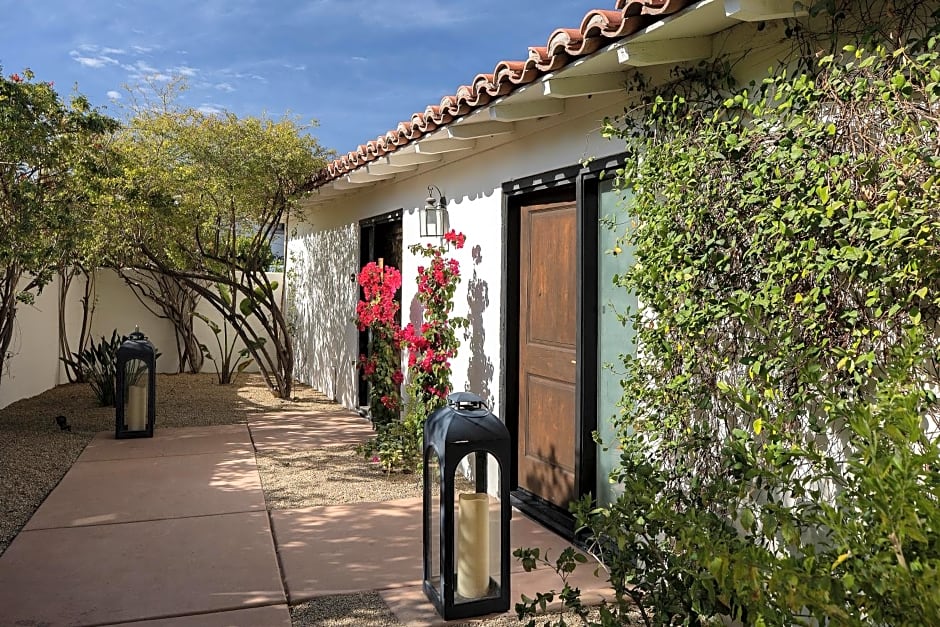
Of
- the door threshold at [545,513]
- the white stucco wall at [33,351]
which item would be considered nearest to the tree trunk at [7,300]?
the white stucco wall at [33,351]

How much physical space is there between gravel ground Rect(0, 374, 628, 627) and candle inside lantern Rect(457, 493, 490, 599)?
0.58ft

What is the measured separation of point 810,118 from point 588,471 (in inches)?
101

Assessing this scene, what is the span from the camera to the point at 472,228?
249 inches

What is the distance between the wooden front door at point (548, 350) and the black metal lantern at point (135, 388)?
13.6 ft

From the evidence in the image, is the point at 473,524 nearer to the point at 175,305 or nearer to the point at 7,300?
the point at 7,300

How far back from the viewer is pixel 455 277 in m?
6.47

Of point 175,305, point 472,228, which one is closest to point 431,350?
point 472,228

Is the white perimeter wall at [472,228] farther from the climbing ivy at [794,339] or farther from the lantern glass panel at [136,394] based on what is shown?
the lantern glass panel at [136,394]

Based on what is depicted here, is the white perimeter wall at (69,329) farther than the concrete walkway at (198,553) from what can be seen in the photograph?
Yes

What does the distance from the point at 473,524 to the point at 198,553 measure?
1.90 meters

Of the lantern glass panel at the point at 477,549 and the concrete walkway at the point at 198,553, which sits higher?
→ the lantern glass panel at the point at 477,549

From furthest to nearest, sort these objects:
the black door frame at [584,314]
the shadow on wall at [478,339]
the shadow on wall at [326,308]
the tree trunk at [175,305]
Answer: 1. the tree trunk at [175,305]
2. the shadow on wall at [326,308]
3. the shadow on wall at [478,339]
4. the black door frame at [584,314]

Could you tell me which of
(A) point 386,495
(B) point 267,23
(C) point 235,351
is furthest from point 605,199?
(B) point 267,23

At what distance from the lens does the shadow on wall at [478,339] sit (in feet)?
19.8
